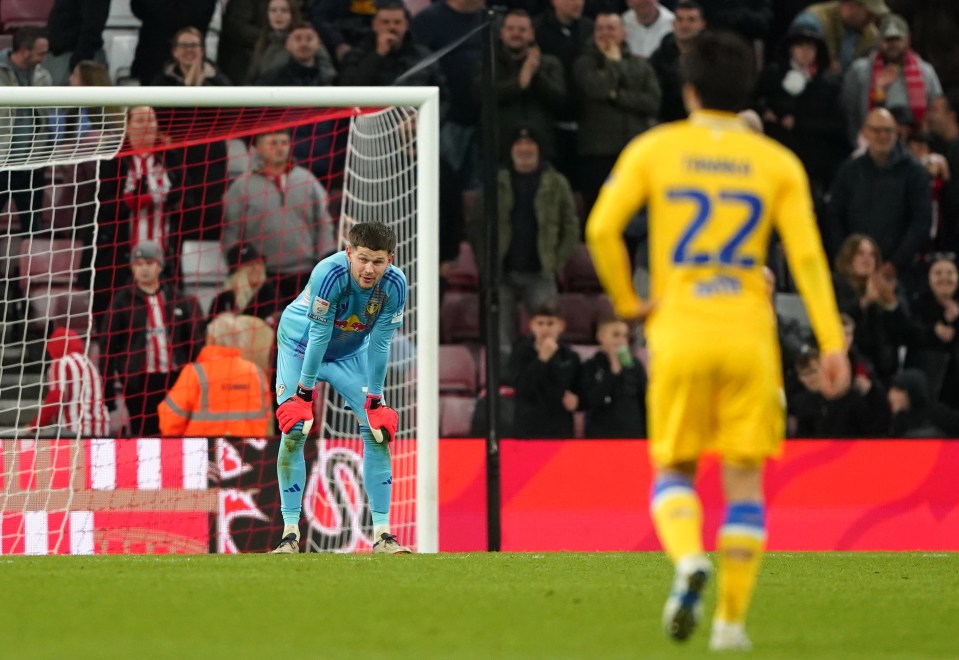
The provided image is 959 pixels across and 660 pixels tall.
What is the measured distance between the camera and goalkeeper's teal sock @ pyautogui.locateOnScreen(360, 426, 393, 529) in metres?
9.58

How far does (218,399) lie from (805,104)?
5573 millimetres

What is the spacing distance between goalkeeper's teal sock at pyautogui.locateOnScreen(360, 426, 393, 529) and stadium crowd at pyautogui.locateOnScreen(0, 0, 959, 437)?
1.95m

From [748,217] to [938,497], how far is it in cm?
667

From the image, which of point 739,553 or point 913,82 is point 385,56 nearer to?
point 913,82

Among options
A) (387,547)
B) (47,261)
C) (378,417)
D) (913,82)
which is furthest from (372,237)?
(913,82)

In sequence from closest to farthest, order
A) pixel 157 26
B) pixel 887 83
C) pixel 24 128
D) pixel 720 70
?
pixel 720 70
pixel 24 128
pixel 157 26
pixel 887 83

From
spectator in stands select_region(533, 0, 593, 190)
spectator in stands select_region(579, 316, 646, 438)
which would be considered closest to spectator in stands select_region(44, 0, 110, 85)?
spectator in stands select_region(533, 0, 593, 190)

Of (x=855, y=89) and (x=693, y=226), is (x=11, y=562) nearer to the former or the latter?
(x=693, y=226)

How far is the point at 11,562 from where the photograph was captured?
801 cm

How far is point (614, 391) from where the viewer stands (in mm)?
12008

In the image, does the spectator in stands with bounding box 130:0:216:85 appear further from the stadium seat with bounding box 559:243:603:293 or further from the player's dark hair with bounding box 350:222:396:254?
the player's dark hair with bounding box 350:222:396:254

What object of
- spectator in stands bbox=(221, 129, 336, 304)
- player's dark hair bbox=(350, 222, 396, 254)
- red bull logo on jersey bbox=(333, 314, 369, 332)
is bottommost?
red bull logo on jersey bbox=(333, 314, 369, 332)

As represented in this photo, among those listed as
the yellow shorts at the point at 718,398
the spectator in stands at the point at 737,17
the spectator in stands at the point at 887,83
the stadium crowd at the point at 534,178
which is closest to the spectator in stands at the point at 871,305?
the stadium crowd at the point at 534,178

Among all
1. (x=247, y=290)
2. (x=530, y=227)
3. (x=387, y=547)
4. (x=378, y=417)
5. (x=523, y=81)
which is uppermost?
(x=523, y=81)
